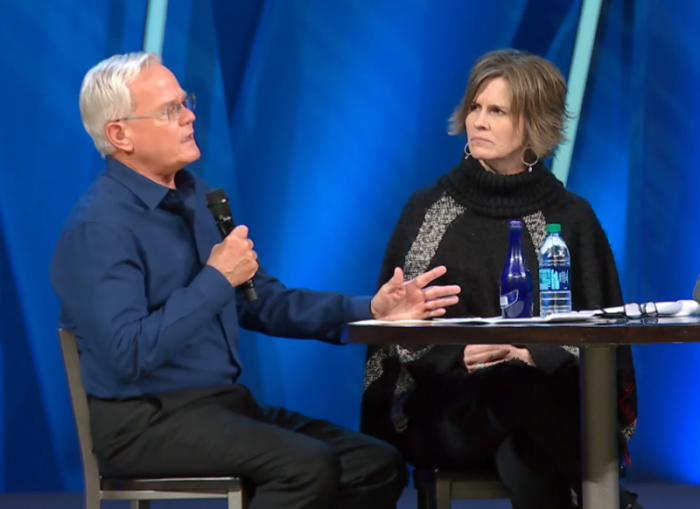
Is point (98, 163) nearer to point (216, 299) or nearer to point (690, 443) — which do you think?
point (216, 299)

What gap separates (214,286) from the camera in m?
2.25

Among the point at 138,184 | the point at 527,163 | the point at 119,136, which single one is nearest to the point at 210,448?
the point at 138,184

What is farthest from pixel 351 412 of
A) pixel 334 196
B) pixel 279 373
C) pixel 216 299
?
pixel 216 299

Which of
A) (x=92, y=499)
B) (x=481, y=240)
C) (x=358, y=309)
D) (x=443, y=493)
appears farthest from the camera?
(x=481, y=240)

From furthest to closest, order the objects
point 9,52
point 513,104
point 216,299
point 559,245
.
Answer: point 9,52 → point 513,104 → point 559,245 → point 216,299

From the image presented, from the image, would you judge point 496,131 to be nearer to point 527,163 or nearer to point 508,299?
point 527,163

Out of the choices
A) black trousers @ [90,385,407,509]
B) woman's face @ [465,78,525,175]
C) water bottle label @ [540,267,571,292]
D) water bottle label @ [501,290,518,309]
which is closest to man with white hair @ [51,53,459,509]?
black trousers @ [90,385,407,509]

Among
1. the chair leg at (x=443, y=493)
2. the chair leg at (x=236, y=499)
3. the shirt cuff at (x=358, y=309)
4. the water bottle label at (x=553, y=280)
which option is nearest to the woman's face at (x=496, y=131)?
the water bottle label at (x=553, y=280)

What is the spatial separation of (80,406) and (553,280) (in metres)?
1.07

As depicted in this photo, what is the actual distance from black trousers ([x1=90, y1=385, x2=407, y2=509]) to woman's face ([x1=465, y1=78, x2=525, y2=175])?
0.92 m

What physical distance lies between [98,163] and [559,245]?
1.96 meters

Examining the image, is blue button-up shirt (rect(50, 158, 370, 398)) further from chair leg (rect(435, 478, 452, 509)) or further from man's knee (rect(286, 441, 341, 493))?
chair leg (rect(435, 478, 452, 509))

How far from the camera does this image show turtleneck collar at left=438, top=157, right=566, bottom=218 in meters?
2.74

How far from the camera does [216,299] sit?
7.36ft
